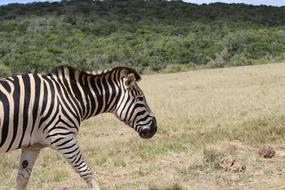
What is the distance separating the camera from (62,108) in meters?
6.60

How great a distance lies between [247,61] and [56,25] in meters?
21.0

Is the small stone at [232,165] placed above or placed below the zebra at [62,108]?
below

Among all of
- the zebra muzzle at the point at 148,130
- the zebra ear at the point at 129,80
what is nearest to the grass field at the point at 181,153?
the zebra muzzle at the point at 148,130

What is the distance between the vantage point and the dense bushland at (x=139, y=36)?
127 feet

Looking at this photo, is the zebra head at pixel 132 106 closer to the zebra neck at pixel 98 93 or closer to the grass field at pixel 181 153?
the zebra neck at pixel 98 93

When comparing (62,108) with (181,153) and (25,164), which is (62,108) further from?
(181,153)

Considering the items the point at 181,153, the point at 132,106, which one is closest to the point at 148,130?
the point at 132,106

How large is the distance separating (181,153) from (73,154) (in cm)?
296

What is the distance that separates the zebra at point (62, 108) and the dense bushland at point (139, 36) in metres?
24.0

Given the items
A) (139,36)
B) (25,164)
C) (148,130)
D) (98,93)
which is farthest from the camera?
(139,36)

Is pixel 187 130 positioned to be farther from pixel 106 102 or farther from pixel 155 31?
pixel 155 31

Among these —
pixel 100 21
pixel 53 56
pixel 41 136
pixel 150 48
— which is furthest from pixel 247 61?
pixel 41 136

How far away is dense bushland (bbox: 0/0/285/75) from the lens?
1524 inches

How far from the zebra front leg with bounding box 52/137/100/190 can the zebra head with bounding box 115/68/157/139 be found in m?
0.82
